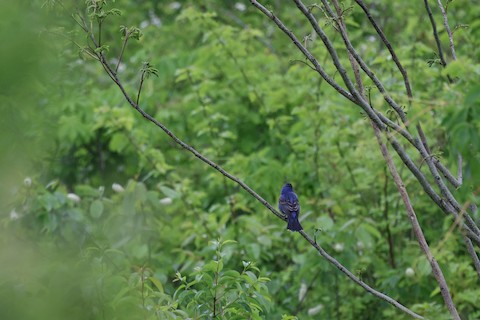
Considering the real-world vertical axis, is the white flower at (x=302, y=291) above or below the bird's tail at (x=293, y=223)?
below

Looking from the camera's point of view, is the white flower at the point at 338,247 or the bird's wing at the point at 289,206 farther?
the white flower at the point at 338,247

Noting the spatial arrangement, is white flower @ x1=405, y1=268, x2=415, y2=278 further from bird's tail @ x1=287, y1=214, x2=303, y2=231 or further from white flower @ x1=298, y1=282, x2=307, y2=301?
bird's tail @ x1=287, y1=214, x2=303, y2=231

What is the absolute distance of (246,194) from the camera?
905 centimetres

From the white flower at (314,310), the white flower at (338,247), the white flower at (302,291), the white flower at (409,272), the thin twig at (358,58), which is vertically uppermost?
the thin twig at (358,58)

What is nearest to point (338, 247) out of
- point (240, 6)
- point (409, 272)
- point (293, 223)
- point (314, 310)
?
point (409, 272)

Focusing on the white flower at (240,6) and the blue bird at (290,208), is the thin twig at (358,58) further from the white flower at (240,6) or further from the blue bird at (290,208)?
the white flower at (240,6)

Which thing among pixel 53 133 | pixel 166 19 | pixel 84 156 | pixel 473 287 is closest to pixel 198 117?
pixel 84 156

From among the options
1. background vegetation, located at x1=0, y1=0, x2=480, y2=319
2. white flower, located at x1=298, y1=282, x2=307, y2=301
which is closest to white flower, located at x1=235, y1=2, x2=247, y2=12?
background vegetation, located at x1=0, y1=0, x2=480, y2=319

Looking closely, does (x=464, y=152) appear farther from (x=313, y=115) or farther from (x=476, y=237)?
(x=313, y=115)

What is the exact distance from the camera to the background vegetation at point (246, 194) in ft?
12.7

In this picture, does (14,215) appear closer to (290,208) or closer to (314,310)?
(290,208)

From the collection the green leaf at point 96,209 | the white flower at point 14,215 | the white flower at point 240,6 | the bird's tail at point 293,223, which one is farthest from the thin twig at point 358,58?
the white flower at point 240,6

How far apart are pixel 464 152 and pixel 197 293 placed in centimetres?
188

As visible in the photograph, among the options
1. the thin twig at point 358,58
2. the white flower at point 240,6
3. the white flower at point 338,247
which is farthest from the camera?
the white flower at point 240,6
